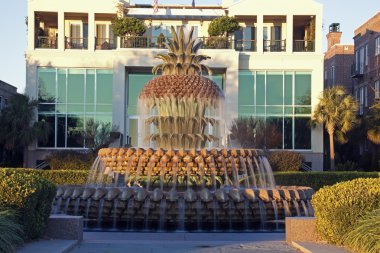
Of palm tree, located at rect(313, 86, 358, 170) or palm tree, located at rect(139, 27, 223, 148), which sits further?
palm tree, located at rect(313, 86, 358, 170)

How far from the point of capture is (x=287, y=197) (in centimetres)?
1376

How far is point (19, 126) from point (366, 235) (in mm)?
33830

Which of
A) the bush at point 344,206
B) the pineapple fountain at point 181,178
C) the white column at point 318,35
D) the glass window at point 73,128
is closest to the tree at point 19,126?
the glass window at point 73,128

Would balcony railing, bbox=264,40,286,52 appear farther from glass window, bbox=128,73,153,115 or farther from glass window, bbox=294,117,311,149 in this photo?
glass window, bbox=128,73,153,115

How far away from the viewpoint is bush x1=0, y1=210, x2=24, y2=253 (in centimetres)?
791

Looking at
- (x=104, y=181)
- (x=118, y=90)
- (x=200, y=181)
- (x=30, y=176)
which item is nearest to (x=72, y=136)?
(x=118, y=90)

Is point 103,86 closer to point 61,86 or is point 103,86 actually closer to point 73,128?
point 61,86

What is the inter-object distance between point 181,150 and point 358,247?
21.0ft

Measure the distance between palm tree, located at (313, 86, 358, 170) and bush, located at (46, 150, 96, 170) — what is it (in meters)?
14.5

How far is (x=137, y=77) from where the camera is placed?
43031 mm

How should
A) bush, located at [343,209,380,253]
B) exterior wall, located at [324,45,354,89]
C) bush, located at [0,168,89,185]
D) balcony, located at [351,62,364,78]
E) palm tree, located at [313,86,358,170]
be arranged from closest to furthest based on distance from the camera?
bush, located at [343,209,380,253], bush, located at [0,168,89,185], palm tree, located at [313,86,358,170], balcony, located at [351,62,364,78], exterior wall, located at [324,45,354,89]

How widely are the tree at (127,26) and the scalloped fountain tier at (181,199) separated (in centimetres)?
2738

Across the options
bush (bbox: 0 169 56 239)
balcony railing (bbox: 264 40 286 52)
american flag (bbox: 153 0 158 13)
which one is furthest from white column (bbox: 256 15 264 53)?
bush (bbox: 0 169 56 239)

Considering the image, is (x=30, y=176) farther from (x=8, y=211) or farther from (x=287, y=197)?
(x=287, y=197)
